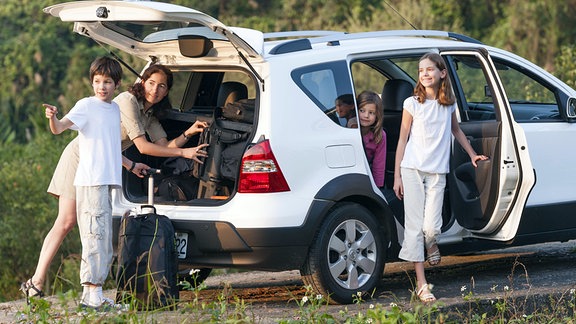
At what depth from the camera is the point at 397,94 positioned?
28.5 feet

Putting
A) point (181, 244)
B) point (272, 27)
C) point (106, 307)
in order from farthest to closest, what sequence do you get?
point (272, 27) → point (181, 244) → point (106, 307)

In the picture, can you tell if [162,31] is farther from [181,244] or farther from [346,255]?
[346,255]

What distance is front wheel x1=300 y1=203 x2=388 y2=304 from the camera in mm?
7398

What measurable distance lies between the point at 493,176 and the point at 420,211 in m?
0.68

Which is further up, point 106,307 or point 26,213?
point 106,307

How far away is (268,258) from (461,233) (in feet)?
5.27

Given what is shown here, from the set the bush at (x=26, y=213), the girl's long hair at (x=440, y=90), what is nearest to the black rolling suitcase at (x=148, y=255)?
the girl's long hair at (x=440, y=90)

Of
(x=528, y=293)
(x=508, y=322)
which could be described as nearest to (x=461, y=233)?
(x=528, y=293)

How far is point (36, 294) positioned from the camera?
7395 millimetres

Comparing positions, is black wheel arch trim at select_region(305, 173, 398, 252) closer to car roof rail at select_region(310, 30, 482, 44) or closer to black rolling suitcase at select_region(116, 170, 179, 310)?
black rolling suitcase at select_region(116, 170, 179, 310)

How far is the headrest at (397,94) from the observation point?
8678 mm

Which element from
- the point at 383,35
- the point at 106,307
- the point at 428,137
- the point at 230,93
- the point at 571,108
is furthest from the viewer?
the point at 571,108

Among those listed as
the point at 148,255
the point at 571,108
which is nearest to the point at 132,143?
the point at 148,255

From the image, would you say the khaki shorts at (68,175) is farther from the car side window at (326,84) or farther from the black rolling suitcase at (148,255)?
the car side window at (326,84)
